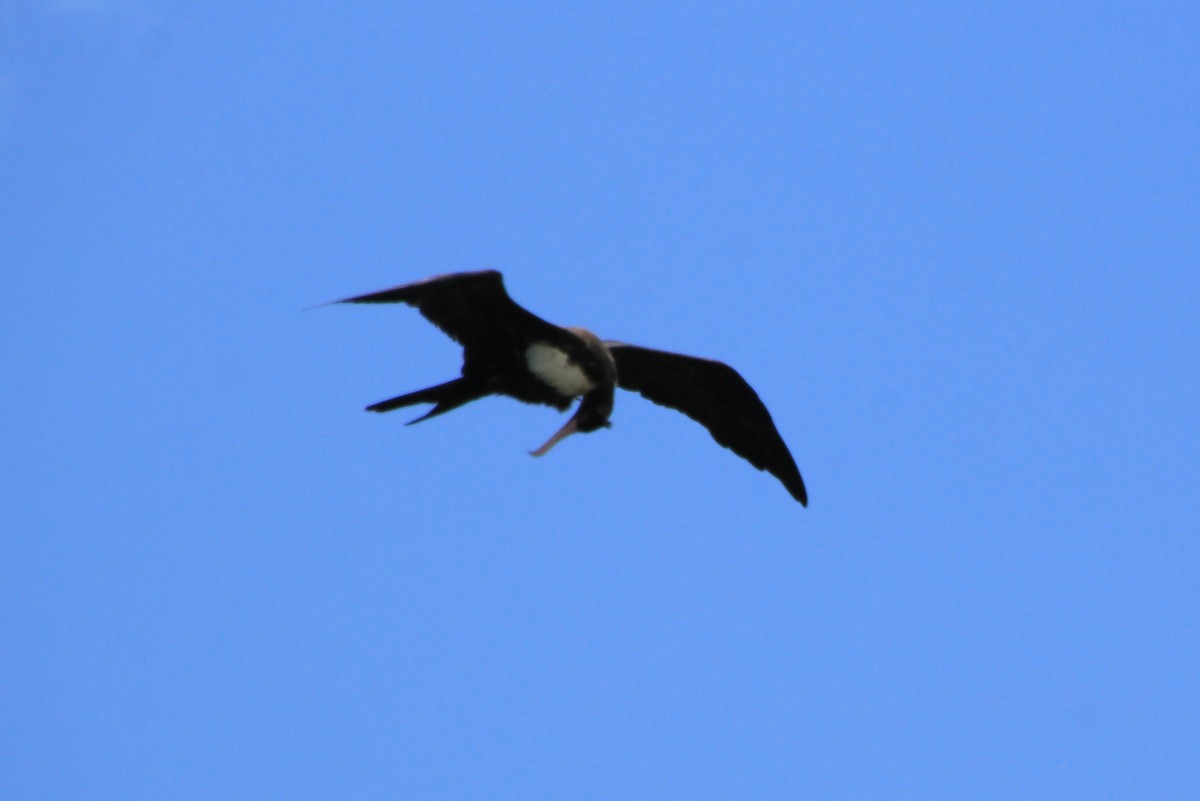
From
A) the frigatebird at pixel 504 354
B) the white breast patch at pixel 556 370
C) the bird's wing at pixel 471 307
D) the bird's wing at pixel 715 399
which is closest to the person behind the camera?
the bird's wing at pixel 471 307

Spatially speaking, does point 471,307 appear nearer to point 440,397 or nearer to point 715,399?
point 440,397

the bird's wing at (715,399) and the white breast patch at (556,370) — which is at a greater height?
the bird's wing at (715,399)

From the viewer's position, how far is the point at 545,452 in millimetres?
8852

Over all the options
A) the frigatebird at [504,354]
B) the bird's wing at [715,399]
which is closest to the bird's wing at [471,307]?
the frigatebird at [504,354]

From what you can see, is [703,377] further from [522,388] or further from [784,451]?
[522,388]

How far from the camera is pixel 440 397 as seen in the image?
28.9 feet

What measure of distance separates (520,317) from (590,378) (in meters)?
0.53

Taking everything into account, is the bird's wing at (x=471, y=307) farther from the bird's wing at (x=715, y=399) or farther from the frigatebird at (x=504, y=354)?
the bird's wing at (x=715, y=399)

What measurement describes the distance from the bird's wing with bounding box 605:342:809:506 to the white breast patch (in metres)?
1.26

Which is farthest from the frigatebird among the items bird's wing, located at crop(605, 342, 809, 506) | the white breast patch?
bird's wing, located at crop(605, 342, 809, 506)

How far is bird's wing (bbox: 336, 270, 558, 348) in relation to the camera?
8289mm

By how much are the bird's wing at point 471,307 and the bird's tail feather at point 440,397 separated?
22cm

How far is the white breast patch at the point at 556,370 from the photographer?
8992mm

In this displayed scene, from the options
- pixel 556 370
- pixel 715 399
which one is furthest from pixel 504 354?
pixel 715 399
